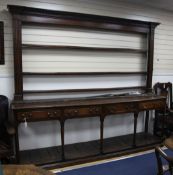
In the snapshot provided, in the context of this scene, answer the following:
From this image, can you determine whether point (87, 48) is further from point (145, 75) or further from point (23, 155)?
point (23, 155)

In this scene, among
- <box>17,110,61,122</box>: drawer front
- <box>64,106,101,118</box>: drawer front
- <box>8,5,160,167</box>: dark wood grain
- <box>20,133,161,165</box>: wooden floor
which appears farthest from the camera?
<box>20,133,161,165</box>: wooden floor

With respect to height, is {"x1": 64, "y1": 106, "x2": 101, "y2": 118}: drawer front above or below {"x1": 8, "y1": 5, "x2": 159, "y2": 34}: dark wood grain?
below

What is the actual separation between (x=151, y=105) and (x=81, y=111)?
1275 millimetres

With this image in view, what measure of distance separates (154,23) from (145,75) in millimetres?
964

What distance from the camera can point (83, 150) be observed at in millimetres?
3238

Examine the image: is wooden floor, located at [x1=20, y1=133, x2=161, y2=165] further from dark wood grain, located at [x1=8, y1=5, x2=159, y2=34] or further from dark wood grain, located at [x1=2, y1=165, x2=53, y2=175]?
dark wood grain, located at [x1=8, y1=5, x2=159, y2=34]

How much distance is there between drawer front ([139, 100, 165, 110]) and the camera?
11.0 ft

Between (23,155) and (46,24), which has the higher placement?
(46,24)

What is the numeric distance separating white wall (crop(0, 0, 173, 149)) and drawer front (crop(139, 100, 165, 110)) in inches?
24.3

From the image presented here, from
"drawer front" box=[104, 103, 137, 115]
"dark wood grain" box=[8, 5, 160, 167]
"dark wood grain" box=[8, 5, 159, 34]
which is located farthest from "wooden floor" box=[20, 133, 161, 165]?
"dark wood grain" box=[8, 5, 159, 34]

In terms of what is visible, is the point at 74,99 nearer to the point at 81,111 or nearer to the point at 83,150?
the point at 81,111

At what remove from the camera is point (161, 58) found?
4.15 meters

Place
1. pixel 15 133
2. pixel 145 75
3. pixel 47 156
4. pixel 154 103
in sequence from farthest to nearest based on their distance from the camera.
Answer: pixel 145 75, pixel 154 103, pixel 47 156, pixel 15 133

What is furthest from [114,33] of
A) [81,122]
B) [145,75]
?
[81,122]
